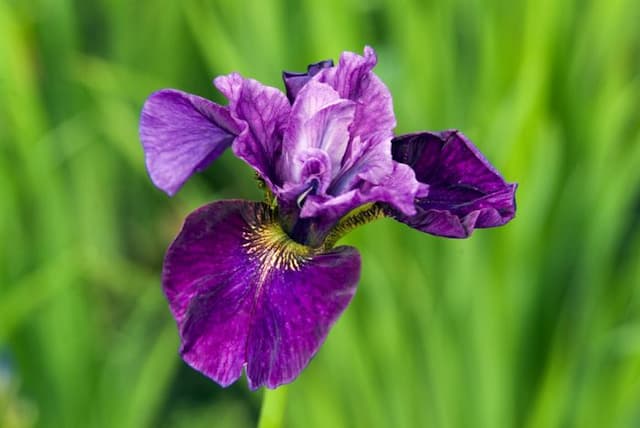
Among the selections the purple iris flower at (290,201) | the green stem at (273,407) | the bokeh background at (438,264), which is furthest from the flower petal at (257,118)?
the bokeh background at (438,264)

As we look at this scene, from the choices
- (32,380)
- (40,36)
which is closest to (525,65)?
(32,380)

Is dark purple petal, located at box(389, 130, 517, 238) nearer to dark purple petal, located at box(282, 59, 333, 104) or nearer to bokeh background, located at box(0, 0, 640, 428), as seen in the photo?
dark purple petal, located at box(282, 59, 333, 104)

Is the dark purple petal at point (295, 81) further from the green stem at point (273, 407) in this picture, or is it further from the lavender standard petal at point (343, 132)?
the green stem at point (273, 407)

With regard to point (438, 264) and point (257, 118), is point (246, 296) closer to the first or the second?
point (257, 118)

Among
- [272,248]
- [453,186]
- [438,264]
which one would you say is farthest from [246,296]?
[438,264]

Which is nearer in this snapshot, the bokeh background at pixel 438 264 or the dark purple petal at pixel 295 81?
the dark purple petal at pixel 295 81

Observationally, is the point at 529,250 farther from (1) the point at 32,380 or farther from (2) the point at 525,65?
(1) the point at 32,380

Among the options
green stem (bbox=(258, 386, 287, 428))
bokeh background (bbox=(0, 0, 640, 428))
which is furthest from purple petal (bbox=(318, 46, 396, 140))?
bokeh background (bbox=(0, 0, 640, 428))
